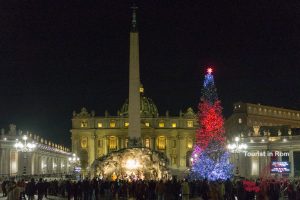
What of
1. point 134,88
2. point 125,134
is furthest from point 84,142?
point 134,88

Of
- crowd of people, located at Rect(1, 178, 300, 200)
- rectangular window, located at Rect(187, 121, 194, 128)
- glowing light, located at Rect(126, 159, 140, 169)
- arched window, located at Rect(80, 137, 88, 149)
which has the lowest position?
crowd of people, located at Rect(1, 178, 300, 200)

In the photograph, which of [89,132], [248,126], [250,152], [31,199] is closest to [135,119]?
[31,199]

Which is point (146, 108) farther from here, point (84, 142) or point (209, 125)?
point (209, 125)

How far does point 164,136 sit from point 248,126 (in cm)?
3633

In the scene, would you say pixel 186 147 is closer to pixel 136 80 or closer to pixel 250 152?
pixel 250 152

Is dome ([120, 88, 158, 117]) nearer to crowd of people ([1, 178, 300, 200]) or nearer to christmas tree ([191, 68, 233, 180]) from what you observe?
christmas tree ([191, 68, 233, 180])

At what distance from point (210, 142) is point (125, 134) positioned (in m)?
95.4

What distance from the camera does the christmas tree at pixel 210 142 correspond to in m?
47.3

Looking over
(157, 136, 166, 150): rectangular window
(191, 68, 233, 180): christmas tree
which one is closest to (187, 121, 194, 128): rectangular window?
(157, 136, 166, 150): rectangular window

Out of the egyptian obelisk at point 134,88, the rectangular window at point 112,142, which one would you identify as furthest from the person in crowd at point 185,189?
the rectangular window at point 112,142

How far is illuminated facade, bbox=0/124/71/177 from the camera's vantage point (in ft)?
257

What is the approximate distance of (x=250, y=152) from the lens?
80.5 m

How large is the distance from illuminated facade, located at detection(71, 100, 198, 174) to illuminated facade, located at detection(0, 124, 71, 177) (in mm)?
10212

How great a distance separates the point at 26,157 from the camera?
83.3 meters
